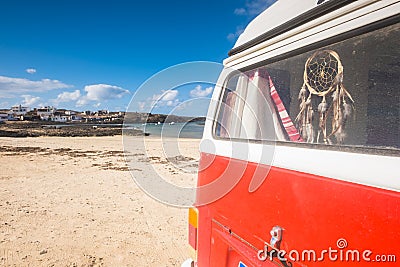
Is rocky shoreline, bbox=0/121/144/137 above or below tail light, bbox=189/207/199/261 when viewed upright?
above

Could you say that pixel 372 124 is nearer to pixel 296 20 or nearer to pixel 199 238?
pixel 296 20

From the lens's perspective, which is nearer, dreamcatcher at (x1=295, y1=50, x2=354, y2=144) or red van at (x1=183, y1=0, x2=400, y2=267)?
red van at (x1=183, y1=0, x2=400, y2=267)

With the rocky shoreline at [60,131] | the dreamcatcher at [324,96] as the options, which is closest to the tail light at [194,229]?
the dreamcatcher at [324,96]

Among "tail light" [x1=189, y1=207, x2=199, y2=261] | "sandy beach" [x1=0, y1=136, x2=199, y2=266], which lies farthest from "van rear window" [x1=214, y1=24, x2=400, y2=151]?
"sandy beach" [x1=0, y1=136, x2=199, y2=266]

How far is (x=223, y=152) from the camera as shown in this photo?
6.31 feet

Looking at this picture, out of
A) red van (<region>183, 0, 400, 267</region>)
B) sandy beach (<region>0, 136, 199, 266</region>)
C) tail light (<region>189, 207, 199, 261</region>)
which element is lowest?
sandy beach (<region>0, 136, 199, 266</region>)

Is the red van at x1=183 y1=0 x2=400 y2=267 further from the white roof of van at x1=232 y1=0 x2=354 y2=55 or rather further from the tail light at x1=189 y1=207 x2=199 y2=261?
the tail light at x1=189 y1=207 x2=199 y2=261

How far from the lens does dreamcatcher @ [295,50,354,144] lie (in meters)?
1.34

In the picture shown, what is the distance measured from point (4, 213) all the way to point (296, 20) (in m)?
5.99

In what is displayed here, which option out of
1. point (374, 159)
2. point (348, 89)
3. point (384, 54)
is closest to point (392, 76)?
point (384, 54)

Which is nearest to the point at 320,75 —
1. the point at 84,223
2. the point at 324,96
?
the point at 324,96

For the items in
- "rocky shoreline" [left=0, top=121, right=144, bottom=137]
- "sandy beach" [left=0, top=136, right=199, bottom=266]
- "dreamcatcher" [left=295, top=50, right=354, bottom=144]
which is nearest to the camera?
"dreamcatcher" [left=295, top=50, right=354, bottom=144]

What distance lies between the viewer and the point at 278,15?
1.72 meters

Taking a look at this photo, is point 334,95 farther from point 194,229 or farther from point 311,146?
point 194,229
